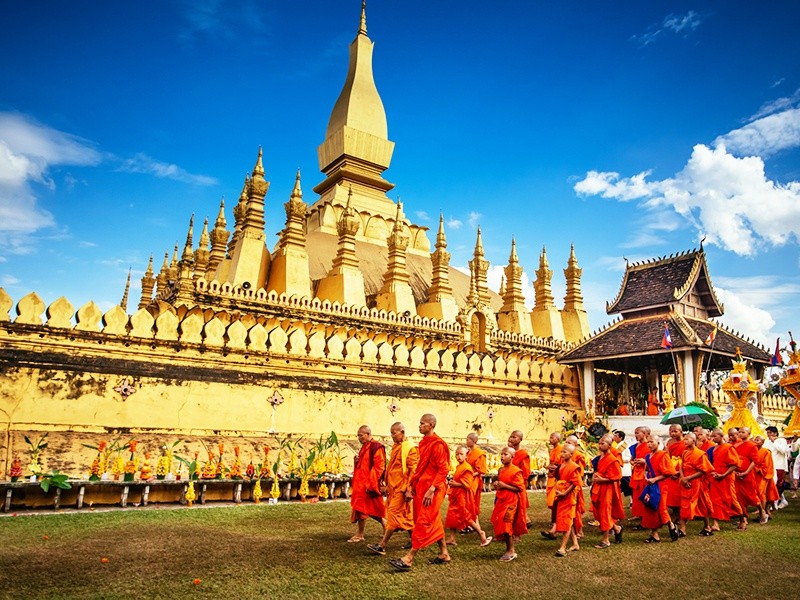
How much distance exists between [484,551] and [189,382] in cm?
726

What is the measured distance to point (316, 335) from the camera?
1475cm

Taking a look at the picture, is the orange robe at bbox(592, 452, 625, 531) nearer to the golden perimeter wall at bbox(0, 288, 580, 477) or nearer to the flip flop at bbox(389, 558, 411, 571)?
the flip flop at bbox(389, 558, 411, 571)

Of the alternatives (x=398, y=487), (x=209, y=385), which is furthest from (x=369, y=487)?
(x=209, y=385)

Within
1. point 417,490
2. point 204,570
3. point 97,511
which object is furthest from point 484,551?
point 97,511

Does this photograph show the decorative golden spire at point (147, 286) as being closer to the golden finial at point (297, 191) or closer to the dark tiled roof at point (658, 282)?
the golden finial at point (297, 191)

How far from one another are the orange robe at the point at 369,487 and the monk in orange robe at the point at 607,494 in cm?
281

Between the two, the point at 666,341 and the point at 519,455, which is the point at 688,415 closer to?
the point at 666,341

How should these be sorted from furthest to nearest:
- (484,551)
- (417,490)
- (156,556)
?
(484,551) → (417,490) → (156,556)

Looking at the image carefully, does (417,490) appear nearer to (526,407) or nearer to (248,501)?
(248,501)

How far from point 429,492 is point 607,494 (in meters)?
2.91

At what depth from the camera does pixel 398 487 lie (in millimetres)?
7141

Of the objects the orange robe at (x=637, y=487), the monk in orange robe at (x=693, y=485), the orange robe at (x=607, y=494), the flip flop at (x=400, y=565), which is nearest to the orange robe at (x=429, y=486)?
the flip flop at (x=400, y=565)

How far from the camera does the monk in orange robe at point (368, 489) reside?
761 centimetres

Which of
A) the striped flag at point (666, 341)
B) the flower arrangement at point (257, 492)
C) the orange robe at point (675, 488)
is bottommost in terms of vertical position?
the flower arrangement at point (257, 492)
